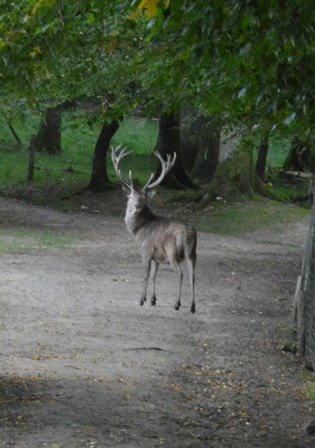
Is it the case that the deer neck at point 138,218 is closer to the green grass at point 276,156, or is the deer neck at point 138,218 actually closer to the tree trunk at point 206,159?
the tree trunk at point 206,159

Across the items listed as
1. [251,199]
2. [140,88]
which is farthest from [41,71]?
[251,199]

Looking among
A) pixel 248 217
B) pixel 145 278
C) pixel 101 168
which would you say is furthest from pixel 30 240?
pixel 101 168

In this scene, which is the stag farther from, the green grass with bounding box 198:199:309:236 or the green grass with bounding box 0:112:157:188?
the green grass with bounding box 0:112:157:188

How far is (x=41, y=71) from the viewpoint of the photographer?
10.0 metres

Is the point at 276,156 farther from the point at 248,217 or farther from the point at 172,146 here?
the point at 248,217

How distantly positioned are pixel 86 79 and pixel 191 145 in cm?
1574

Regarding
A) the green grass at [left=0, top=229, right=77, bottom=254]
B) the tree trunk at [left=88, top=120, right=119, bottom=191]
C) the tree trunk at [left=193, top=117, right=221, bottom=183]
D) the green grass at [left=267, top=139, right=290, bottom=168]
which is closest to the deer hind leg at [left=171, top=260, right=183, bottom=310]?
the green grass at [left=0, top=229, right=77, bottom=254]

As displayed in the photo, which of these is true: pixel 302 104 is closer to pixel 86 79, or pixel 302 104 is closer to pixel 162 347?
pixel 162 347

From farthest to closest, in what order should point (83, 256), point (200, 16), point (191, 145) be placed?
point (191, 145), point (83, 256), point (200, 16)

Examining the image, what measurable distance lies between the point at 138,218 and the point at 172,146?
1643cm

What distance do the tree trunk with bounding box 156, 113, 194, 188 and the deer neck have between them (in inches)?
610

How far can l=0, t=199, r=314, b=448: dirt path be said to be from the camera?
9.43 m

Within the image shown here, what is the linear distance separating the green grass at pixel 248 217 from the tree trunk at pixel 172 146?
343 cm

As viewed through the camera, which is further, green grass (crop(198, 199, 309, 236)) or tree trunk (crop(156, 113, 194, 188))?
tree trunk (crop(156, 113, 194, 188))
